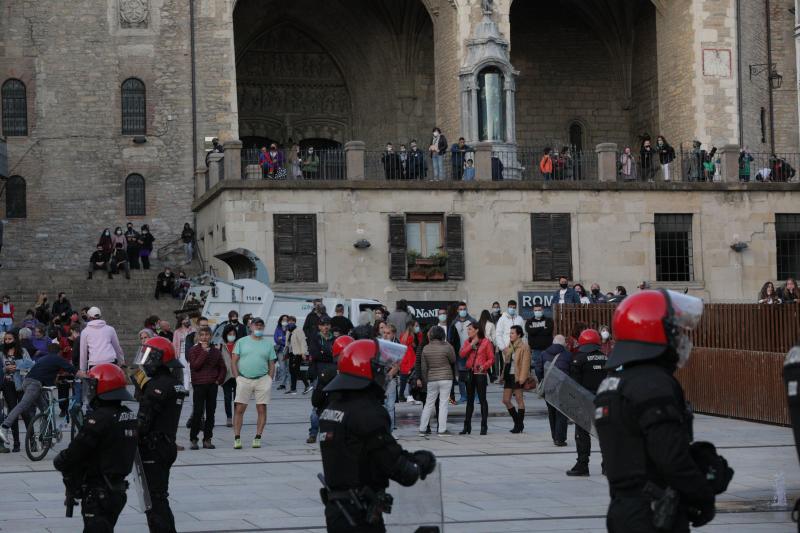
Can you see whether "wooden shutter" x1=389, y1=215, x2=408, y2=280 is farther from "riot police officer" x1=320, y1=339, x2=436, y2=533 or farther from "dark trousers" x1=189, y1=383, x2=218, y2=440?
"riot police officer" x1=320, y1=339, x2=436, y2=533

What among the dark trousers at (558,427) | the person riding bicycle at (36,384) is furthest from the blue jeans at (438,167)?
the person riding bicycle at (36,384)

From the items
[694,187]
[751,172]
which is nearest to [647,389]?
[694,187]

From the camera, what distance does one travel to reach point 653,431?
23.4ft

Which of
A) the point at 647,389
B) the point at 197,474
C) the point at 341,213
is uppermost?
the point at 341,213

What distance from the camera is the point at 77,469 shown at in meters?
10.4

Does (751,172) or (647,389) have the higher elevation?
(751,172)

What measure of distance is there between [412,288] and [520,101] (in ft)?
45.4

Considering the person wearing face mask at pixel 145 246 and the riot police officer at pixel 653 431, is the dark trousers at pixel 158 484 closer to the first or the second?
the riot police officer at pixel 653 431

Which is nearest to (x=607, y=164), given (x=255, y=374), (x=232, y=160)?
(x=232, y=160)

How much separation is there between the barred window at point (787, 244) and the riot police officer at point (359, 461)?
30067mm

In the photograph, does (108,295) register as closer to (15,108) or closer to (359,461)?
(15,108)

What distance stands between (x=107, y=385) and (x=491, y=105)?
29.5 m

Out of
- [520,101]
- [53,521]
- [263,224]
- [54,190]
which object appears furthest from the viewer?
[520,101]

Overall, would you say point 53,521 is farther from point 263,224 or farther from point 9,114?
point 9,114
